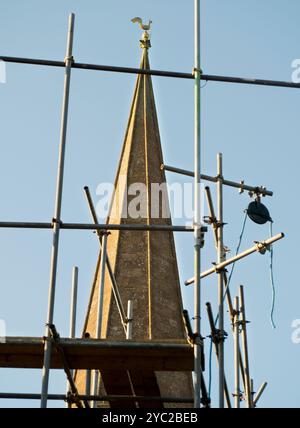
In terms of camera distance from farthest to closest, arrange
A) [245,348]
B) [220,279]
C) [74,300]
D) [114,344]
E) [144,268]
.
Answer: [144,268], [74,300], [245,348], [220,279], [114,344]

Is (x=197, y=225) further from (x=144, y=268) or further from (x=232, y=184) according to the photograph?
(x=144, y=268)

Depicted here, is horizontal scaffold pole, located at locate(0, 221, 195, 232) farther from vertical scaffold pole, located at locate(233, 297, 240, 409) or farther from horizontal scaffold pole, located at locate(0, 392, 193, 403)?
vertical scaffold pole, located at locate(233, 297, 240, 409)

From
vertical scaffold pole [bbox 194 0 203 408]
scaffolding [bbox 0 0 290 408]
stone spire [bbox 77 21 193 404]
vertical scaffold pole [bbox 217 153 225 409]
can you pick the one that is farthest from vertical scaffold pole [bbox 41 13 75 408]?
stone spire [bbox 77 21 193 404]

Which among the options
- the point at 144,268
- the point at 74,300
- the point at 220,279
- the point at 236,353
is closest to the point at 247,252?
the point at 220,279

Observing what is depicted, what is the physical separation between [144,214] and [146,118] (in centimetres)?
533

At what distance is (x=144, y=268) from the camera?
3155cm

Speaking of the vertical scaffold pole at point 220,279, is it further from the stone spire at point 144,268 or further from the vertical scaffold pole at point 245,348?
the stone spire at point 144,268

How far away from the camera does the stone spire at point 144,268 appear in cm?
2967

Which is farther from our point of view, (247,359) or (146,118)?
(146,118)

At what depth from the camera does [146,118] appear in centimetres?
3603

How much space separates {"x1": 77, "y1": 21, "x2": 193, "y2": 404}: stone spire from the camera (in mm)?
29672
